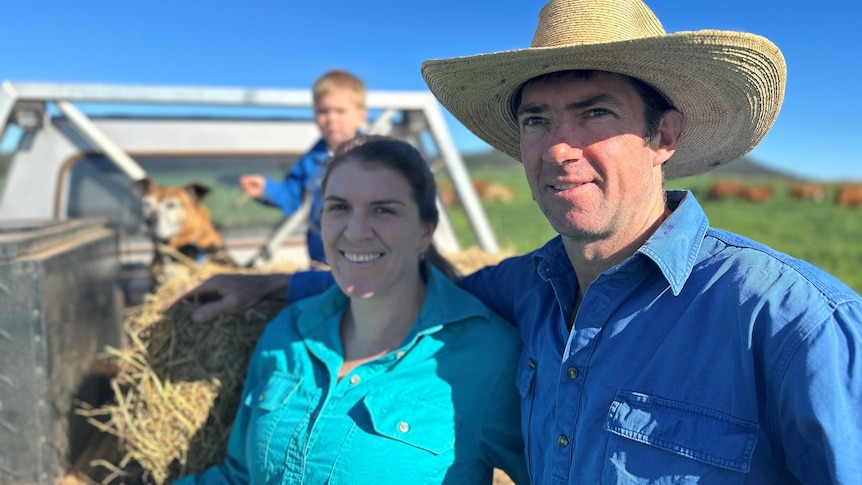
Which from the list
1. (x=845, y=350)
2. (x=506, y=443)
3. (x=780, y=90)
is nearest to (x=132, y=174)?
(x=506, y=443)

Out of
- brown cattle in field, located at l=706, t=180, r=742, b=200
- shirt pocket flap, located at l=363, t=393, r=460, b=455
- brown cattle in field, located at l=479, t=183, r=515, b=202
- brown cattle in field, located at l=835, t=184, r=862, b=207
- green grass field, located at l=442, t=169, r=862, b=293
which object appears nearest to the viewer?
shirt pocket flap, located at l=363, t=393, r=460, b=455

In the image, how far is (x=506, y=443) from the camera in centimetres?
187

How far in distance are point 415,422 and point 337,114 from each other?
2539 mm

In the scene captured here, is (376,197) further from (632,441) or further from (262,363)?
(632,441)

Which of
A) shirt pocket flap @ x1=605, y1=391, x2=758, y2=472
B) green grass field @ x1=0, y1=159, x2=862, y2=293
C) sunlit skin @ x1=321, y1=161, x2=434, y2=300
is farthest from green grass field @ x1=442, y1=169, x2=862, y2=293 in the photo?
shirt pocket flap @ x1=605, y1=391, x2=758, y2=472

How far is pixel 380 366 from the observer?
1.96m

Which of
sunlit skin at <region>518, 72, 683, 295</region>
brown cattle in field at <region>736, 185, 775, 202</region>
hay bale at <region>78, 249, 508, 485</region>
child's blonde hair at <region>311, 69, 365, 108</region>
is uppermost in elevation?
brown cattle in field at <region>736, 185, 775, 202</region>

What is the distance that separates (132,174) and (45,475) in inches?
96.2

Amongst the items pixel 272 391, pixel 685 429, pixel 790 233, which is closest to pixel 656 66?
pixel 685 429

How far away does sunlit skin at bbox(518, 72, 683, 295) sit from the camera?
1484mm

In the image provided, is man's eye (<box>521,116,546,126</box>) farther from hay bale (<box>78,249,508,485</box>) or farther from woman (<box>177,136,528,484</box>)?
hay bale (<box>78,249,508,485</box>)

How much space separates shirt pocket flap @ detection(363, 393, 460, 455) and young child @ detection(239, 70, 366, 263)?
2007 mm

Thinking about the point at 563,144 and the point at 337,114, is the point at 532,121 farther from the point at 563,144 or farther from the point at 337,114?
the point at 337,114

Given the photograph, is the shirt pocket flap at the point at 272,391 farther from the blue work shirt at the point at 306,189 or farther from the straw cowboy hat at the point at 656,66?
the blue work shirt at the point at 306,189
